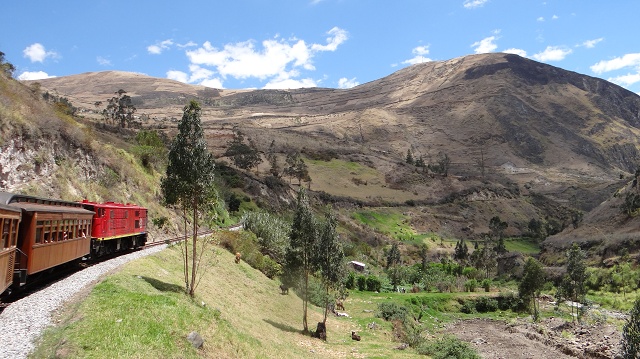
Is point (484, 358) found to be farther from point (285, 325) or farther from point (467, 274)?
point (467, 274)

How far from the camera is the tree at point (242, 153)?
128 meters

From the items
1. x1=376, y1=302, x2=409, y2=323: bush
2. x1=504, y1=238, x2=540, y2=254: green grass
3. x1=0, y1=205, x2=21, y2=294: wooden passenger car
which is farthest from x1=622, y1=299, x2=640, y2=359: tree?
x1=504, y1=238, x2=540, y2=254: green grass

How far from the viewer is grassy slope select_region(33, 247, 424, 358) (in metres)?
12.4

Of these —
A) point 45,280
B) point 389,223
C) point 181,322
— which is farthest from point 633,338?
point 389,223

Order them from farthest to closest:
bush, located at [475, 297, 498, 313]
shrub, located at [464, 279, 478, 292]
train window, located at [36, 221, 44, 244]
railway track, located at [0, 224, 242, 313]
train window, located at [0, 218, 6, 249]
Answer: shrub, located at [464, 279, 478, 292], bush, located at [475, 297, 498, 313], train window, located at [36, 221, 44, 244], railway track, located at [0, 224, 242, 313], train window, located at [0, 218, 6, 249]

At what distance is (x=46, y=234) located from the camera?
1864 cm

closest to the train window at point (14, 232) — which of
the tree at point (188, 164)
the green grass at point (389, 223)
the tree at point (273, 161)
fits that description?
the tree at point (188, 164)

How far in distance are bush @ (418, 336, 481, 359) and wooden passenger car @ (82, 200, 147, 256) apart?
21674mm

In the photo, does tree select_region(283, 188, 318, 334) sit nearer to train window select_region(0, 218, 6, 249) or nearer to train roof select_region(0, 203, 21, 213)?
train roof select_region(0, 203, 21, 213)

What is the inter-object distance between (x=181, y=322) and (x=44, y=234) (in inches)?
299

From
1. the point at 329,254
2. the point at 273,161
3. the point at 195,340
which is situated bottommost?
the point at 195,340

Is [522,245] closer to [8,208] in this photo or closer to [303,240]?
[303,240]

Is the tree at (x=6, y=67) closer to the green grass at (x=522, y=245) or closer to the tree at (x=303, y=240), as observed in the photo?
the tree at (x=303, y=240)

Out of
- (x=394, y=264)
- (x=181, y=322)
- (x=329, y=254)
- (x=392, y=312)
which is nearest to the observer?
(x=181, y=322)
